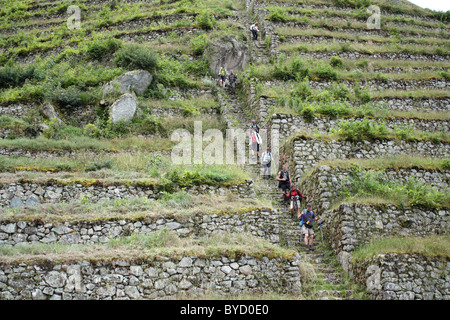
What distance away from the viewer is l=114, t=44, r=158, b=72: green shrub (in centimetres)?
2606

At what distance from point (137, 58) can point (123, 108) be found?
4.64 m

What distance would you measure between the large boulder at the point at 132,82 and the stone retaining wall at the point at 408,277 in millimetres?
17354

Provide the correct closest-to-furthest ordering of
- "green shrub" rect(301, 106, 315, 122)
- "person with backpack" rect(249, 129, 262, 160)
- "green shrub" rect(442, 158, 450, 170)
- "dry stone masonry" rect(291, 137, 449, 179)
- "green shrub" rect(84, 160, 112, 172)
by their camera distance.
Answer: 1. "green shrub" rect(84, 160, 112, 172)
2. "green shrub" rect(442, 158, 450, 170)
3. "dry stone masonry" rect(291, 137, 449, 179)
4. "person with backpack" rect(249, 129, 262, 160)
5. "green shrub" rect(301, 106, 315, 122)

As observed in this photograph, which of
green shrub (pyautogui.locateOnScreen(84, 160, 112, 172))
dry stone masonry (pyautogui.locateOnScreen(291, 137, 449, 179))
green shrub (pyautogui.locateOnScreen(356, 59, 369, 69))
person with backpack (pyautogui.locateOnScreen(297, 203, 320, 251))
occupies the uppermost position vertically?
green shrub (pyautogui.locateOnScreen(356, 59, 369, 69))

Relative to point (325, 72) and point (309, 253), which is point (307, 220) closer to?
point (309, 253)

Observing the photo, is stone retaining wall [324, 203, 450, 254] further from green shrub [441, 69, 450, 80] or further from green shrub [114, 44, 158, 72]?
green shrub [441, 69, 450, 80]

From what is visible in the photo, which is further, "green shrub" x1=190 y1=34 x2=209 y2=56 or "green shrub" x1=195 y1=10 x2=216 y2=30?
"green shrub" x1=195 y1=10 x2=216 y2=30

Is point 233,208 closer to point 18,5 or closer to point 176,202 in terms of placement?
point 176,202

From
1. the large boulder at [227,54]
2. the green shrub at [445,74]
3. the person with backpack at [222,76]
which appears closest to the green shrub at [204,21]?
the large boulder at [227,54]

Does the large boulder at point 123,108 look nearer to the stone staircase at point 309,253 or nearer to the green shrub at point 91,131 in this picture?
the green shrub at point 91,131

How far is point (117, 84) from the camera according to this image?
24.2m

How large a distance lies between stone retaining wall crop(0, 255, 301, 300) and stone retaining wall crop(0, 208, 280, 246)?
6.42 feet

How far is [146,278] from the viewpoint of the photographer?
11727 millimetres

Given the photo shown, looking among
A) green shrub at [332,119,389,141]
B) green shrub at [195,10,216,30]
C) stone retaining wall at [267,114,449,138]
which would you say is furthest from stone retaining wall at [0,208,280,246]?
green shrub at [195,10,216,30]
